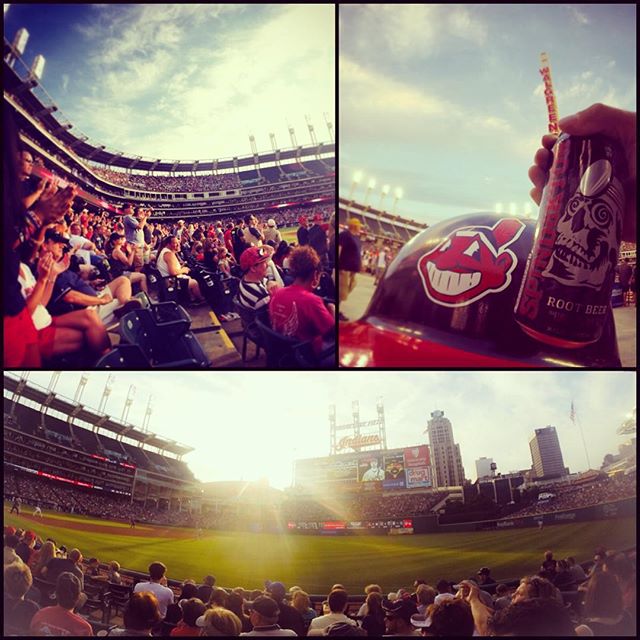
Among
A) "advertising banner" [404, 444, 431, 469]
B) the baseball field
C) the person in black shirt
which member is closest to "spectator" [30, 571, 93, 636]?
the baseball field

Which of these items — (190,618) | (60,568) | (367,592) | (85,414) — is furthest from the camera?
(85,414)

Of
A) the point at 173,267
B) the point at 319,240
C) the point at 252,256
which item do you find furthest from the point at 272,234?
the point at 173,267

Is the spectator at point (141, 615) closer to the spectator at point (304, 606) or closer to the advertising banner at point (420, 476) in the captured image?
the spectator at point (304, 606)

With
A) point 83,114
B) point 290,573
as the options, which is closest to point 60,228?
point 83,114

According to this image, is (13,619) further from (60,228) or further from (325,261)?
(325,261)

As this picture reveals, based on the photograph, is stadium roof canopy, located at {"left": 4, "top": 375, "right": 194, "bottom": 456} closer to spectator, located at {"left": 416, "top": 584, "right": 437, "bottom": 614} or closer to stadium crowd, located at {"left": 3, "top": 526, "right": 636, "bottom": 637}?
stadium crowd, located at {"left": 3, "top": 526, "right": 636, "bottom": 637}

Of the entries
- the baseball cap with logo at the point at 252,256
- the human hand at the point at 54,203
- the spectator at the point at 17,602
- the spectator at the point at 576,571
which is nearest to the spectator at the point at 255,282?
the baseball cap with logo at the point at 252,256

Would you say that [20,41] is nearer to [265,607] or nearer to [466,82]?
[466,82]
